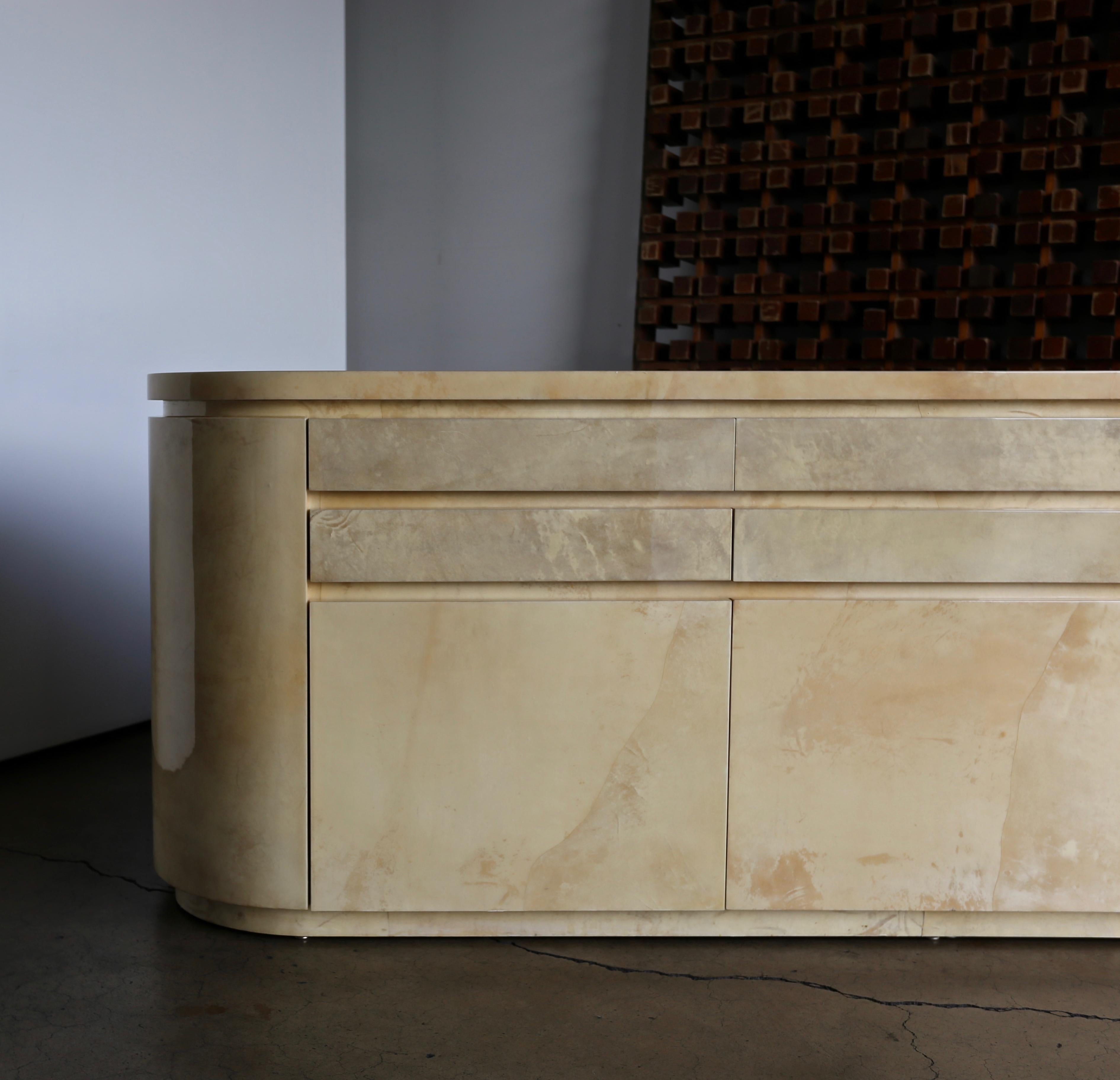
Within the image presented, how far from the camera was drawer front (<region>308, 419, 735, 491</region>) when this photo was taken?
137 cm

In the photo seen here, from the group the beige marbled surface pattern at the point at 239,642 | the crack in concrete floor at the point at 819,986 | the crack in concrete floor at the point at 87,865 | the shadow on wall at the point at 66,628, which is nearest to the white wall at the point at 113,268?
the shadow on wall at the point at 66,628

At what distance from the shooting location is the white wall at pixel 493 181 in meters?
2.99

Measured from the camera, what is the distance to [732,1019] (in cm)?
125

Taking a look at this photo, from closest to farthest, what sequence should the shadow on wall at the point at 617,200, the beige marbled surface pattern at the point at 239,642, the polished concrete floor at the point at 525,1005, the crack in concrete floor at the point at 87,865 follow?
the polished concrete floor at the point at 525,1005 < the beige marbled surface pattern at the point at 239,642 < the crack in concrete floor at the point at 87,865 < the shadow on wall at the point at 617,200

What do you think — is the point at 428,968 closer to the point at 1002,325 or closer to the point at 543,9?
the point at 1002,325

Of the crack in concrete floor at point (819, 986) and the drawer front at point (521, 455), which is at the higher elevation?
the drawer front at point (521, 455)

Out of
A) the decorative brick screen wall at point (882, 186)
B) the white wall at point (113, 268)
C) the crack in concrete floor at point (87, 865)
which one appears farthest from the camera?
the decorative brick screen wall at point (882, 186)

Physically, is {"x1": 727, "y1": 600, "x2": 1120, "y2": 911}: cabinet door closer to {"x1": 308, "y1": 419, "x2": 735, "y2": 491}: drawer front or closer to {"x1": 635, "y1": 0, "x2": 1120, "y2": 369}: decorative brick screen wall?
{"x1": 308, "y1": 419, "x2": 735, "y2": 491}: drawer front

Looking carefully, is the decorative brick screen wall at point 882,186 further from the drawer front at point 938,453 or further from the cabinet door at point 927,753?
the cabinet door at point 927,753

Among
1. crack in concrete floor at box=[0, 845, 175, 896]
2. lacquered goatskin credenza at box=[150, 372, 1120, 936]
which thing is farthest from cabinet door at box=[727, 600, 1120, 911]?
crack in concrete floor at box=[0, 845, 175, 896]

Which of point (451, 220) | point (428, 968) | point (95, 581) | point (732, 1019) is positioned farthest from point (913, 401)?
point (451, 220)

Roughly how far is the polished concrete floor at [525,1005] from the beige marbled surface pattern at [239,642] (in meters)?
0.14

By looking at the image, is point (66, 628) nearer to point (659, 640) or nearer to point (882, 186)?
point (659, 640)

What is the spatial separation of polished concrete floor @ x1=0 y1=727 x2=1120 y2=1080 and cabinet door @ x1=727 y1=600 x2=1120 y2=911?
0.32ft
